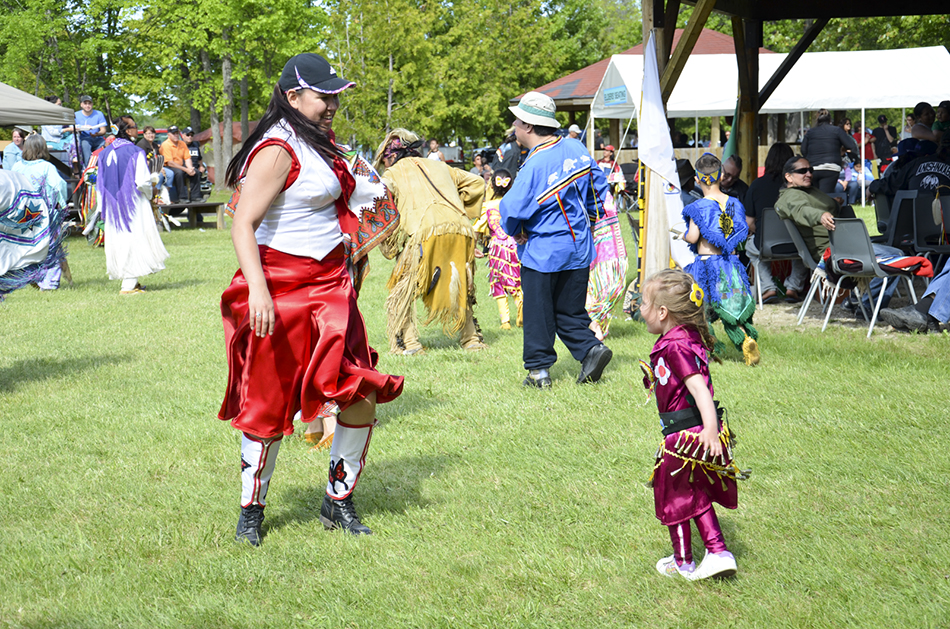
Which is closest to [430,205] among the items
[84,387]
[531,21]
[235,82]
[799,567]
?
[84,387]

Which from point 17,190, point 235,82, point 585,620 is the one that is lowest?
point 585,620

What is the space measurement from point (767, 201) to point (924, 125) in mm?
2615

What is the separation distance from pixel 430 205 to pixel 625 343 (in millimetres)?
2042

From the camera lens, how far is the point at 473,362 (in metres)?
7.28

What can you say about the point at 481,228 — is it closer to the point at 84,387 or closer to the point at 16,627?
the point at 84,387

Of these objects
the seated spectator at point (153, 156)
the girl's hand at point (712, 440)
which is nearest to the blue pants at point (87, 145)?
the seated spectator at point (153, 156)

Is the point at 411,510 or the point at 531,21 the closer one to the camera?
the point at 411,510

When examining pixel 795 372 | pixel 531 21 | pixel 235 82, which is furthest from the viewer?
pixel 235 82

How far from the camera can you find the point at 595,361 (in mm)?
6219

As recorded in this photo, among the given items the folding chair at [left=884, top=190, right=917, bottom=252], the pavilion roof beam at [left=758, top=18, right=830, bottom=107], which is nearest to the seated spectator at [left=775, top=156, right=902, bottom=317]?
the folding chair at [left=884, top=190, right=917, bottom=252]

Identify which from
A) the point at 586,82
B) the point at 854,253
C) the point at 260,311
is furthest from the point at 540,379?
the point at 586,82

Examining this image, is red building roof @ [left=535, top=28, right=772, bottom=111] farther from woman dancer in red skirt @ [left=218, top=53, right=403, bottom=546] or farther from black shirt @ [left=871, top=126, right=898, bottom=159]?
woman dancer in red skirt @ [left=218, top=53, right=403, bottom=546]

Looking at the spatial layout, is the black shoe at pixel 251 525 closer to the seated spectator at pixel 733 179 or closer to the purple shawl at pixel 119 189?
the seated spectator at pixel 733 179

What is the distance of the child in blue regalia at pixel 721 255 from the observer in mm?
→ 6645
